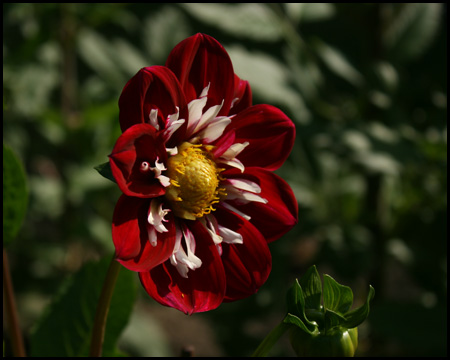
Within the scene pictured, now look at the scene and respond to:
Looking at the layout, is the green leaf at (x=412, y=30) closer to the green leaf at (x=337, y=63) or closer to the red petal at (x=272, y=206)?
the green leaf at (x=337, y=63)

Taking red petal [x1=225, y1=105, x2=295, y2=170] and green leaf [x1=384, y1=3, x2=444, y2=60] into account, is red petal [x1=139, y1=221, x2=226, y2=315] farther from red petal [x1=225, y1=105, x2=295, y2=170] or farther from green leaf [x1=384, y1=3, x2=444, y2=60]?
green leaf [x1=384, y1=3, x2=444, y2=60]

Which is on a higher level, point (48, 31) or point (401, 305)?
point (48, 31)

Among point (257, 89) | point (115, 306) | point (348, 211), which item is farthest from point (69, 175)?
point (115, 306)

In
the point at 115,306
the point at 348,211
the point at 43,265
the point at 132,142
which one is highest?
the point at 132,142

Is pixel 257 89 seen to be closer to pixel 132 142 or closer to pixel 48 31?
pixel 48 31

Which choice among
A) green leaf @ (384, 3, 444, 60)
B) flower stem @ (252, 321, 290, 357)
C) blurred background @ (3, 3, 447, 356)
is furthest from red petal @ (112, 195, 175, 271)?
green leaf @ (384, 3, 444, 60)

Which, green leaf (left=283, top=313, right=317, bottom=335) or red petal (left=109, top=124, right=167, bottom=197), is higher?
red petal (left=109, top=124, right=167, bottom=197)

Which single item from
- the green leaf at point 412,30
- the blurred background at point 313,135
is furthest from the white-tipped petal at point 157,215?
the green leaf at point 412,30

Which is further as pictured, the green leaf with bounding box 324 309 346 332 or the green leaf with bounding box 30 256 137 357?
the green leaf with bounding box 30 256 137 357
